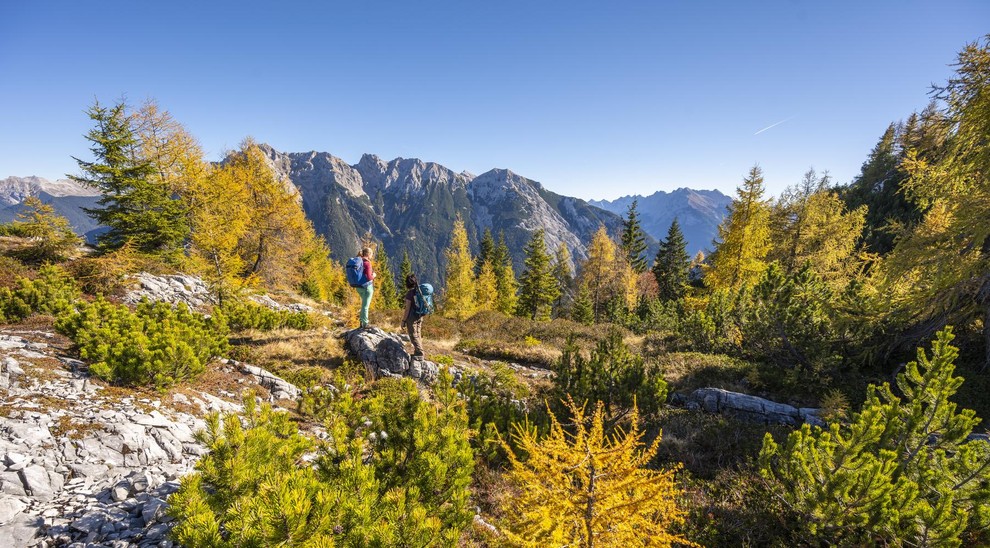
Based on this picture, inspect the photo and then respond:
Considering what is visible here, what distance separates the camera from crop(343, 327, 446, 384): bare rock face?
9.32m

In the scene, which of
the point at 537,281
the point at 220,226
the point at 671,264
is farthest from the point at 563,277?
the point at 220,226

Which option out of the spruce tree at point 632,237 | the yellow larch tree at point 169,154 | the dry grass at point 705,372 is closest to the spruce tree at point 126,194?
the yellow larch tree at point 169,154

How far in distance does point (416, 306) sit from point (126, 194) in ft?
56.1

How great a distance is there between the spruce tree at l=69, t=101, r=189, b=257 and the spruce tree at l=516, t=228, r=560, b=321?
26951 mm

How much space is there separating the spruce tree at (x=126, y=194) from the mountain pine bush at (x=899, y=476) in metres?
22.8

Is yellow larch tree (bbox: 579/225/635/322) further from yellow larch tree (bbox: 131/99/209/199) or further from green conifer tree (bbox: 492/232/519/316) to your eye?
yellow larch tree (bbox: 131/99/209/199)

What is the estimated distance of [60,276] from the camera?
9.88 metres

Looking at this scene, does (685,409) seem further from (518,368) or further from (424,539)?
(424,539)

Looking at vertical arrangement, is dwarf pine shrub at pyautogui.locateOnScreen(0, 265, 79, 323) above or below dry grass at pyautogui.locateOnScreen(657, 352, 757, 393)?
above

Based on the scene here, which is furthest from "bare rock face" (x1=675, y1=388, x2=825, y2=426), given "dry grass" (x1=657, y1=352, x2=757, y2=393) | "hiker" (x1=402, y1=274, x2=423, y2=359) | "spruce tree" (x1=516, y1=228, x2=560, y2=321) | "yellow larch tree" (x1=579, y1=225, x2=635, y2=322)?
"spruce tree" (x1=516, y1=228, x2=560, y2=321)

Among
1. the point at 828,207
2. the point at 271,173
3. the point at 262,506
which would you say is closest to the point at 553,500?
the point at 262,506

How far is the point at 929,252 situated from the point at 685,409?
263 inches

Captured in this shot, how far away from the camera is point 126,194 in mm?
16578

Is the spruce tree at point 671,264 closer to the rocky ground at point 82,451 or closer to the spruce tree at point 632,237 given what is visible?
the spruce tree at point 632,237
